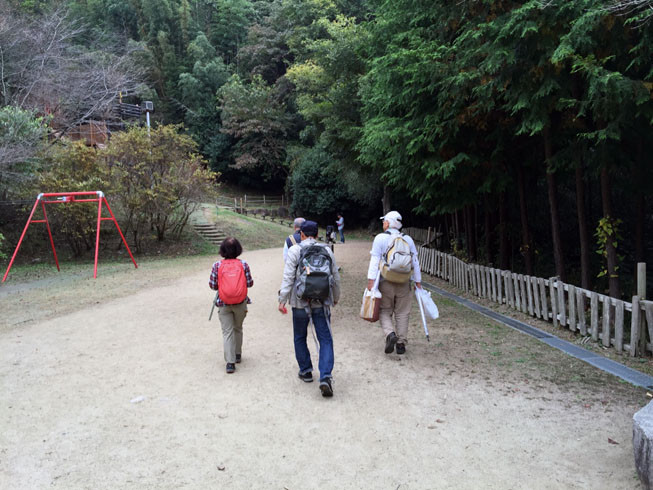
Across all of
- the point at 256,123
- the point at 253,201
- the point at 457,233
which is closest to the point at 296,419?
the point at 457,233

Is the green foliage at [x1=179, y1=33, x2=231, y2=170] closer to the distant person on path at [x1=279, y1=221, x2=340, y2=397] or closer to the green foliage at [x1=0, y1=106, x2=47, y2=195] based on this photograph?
the green foliage at [x1=0, y1=106, x2=47, y2=195]

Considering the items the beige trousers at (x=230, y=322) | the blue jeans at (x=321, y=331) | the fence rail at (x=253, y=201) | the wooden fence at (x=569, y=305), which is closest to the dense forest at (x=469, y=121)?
the wooden fence at (x=569, y=305)

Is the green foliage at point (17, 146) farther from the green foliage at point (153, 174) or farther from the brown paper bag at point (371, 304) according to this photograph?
the brown paper bag at point (371, 304)

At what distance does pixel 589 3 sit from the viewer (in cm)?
504

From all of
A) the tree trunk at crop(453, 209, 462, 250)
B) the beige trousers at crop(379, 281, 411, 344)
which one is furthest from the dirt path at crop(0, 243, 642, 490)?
the tree trunk at crop(453, 209, 462, 250)

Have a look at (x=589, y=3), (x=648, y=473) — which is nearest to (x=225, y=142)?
(x=589, y=3)

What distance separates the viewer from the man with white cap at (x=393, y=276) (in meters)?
5.24

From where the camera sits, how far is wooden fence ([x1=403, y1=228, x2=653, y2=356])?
213 inches

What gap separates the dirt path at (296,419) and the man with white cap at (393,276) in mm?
336

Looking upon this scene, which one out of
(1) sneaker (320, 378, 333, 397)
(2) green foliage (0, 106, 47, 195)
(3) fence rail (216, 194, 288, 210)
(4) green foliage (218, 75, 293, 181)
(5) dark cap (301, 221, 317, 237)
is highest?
(4) green foliage (218, 75, 293, 181)

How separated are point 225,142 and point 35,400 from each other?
3822 centimetres

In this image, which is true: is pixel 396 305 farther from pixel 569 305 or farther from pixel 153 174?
pixel 153 174

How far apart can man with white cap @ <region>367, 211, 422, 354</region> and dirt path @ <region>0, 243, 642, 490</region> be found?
0.34 meters

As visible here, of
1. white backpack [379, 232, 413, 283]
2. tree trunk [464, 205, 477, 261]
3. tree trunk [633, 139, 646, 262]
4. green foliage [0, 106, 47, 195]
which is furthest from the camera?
green foliage [0, 106, 47, 195]
